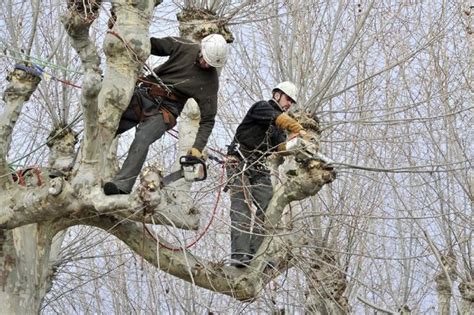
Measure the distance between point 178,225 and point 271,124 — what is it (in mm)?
1218

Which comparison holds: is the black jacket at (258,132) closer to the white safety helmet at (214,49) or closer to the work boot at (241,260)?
the white safety helmet at (214,49)

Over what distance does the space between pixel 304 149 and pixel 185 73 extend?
42.4 inches

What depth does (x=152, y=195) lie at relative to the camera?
5598mm

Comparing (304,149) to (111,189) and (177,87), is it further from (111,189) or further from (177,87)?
(111,189)

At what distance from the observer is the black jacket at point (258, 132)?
711 centimetres

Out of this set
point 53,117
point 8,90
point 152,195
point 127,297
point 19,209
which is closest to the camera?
point 152,195

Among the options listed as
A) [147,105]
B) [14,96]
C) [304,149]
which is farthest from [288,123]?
[14,96]

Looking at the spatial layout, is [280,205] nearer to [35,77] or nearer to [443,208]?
[35,77]

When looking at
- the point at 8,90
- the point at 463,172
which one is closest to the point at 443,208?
the point at 463,172

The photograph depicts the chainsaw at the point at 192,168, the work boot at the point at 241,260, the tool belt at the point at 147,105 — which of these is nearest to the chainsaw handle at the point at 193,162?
the chainsaw at the point at 192,168

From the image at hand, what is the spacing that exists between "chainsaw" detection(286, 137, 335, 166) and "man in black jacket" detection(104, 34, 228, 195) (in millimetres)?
638

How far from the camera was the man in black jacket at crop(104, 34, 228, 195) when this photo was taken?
21.6 ft

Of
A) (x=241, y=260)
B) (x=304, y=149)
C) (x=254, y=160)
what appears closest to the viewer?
(x=304, y=149)

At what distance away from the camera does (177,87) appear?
21.7 feet
